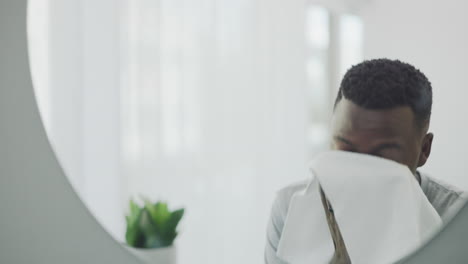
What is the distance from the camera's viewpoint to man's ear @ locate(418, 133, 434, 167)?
1.36ft

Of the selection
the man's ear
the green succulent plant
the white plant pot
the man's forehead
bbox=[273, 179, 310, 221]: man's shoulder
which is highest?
the man's forehead

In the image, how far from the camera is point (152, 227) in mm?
505

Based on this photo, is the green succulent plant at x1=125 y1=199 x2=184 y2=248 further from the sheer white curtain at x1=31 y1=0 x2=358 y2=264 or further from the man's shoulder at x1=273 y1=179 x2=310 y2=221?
the man's shoulder at x1=273 y1=179 x2=310 y2=221

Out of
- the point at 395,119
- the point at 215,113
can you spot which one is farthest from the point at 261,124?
the point at 395,119

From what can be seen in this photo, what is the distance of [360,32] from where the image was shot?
0.44 metres

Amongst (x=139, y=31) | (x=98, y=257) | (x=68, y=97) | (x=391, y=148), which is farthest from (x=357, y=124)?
(x=68, y=97)

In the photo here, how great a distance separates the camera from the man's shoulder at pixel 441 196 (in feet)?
1.36

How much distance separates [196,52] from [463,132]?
0.44 meters

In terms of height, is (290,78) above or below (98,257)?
above

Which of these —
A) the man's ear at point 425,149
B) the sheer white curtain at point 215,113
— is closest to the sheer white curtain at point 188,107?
the sheer white curtain at point 215,113

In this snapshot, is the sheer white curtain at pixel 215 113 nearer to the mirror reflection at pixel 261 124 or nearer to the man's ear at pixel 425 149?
the mirror reflection at pixel 261 124

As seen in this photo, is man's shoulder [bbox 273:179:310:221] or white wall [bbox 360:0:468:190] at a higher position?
white wall [bbox 360:0:468:190]

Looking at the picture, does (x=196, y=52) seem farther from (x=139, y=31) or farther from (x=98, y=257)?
(x=98, y=257)

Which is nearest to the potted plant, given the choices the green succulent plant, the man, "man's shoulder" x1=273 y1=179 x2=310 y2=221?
the green succulent plant
